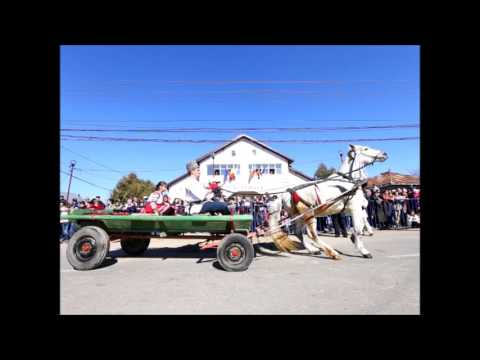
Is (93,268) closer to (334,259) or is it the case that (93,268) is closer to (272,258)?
(272,258)

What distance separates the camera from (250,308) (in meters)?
2.43

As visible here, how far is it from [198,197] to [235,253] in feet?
4.47

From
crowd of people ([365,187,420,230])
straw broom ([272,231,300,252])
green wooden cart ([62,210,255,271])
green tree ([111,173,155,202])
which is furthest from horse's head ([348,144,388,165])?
green tree ([111,173,155,202])

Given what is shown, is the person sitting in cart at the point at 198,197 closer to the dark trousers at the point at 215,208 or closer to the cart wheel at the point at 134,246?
the dark trousers at the point at 215,208

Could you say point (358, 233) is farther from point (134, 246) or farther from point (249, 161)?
point (249, 161)

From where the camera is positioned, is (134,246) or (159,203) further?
(134,246)

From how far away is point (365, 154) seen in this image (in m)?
5.17

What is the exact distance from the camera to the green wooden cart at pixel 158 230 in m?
3.87

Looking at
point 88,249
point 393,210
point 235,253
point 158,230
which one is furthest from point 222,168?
point 235,253

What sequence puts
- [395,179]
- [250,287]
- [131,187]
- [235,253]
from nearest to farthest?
[250,287] → [235,253] → [395,179] → [131,187]

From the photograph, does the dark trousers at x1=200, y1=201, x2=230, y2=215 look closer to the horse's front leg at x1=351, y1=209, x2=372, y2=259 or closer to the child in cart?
the child in cart

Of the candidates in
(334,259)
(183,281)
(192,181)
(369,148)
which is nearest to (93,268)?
(183,281)

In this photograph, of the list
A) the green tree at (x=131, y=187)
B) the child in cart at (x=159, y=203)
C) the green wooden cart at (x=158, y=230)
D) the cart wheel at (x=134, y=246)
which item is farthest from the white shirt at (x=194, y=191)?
the green tree at (x=131, y=187)

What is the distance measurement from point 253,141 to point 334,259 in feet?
59.3
